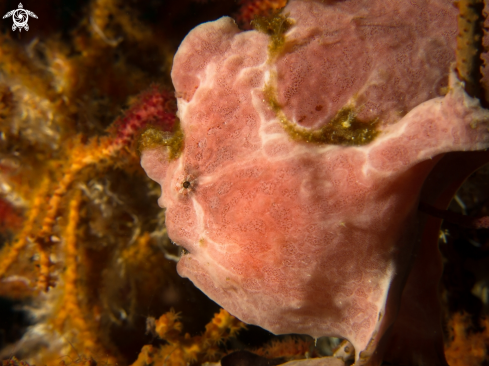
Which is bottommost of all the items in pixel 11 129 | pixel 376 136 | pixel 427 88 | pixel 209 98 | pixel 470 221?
pixel 470 221

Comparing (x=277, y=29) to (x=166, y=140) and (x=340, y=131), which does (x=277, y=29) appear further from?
(x=166, y=140)

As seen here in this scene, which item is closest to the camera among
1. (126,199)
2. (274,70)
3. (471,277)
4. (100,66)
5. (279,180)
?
(279,180)

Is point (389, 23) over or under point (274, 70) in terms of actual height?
over

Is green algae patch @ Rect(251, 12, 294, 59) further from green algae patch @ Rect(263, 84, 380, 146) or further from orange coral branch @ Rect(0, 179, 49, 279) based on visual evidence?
orange coral branch @ Rect(0, 179, 49, 279)

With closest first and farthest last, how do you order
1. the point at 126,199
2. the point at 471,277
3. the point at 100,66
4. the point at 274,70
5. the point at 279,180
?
1. the point at 279,180
2. the point at 274,70
3. the point at 471,277
4. the point at 100,66
5. the point at 126,199

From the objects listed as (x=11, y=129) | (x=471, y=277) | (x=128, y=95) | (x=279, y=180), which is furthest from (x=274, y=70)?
(x=11, y=129)

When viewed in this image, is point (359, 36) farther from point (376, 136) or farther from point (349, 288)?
point (349, 288)

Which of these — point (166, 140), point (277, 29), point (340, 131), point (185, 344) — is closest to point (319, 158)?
point (340, 131)
